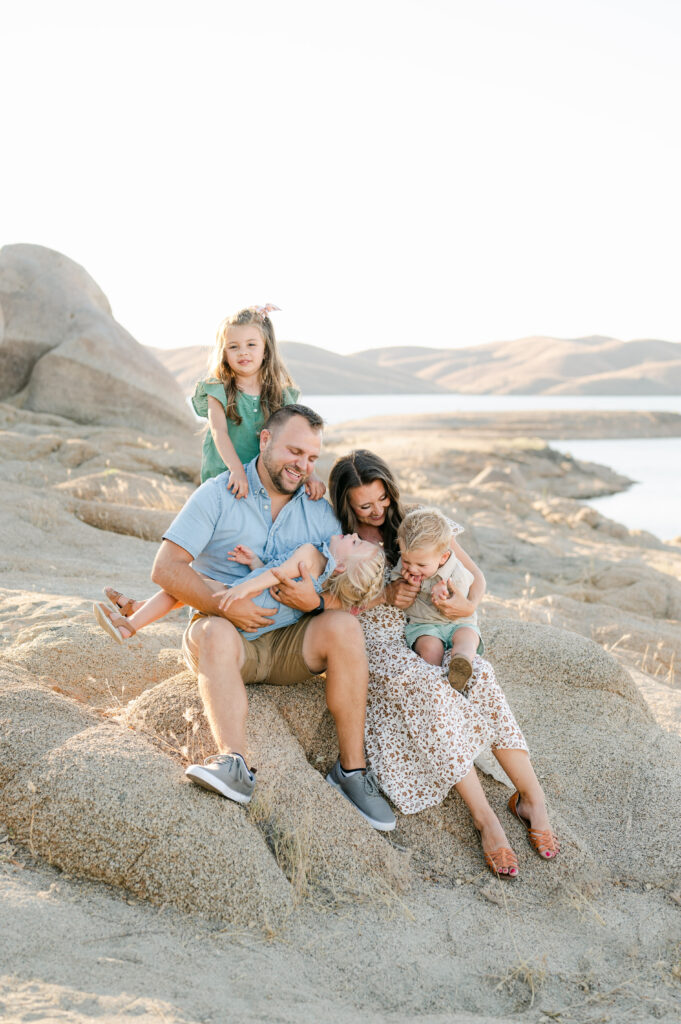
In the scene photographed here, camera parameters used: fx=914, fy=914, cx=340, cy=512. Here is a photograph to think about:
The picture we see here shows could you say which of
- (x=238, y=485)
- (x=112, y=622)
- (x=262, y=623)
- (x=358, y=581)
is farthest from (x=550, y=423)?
(x=262, y=623)

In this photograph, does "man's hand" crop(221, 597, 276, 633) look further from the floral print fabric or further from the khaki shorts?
the floral print fabric

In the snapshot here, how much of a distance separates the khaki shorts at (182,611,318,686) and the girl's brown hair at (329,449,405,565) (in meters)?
0.59

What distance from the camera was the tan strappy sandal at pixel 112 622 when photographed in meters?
4.26

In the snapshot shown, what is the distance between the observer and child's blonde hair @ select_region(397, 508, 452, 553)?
4.14 meters

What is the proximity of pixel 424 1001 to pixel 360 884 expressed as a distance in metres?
0.60

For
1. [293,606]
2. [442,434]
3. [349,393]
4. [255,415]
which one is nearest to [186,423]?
[255,415]

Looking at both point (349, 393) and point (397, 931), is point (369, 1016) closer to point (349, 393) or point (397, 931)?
point (397, 931)

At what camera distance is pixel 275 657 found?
4.12 m

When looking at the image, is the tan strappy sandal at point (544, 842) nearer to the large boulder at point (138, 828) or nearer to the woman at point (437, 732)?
the woman at point (437, 732)

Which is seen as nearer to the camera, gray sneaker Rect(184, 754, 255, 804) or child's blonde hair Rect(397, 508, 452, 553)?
gray sneaker Rect(184, 754, 255, 804)

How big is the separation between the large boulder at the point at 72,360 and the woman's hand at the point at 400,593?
40.6 feet

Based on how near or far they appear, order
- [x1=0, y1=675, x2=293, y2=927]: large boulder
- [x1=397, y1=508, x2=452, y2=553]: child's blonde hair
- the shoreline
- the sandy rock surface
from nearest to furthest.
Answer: the sandy rock surface < [x1=0, y1=675, x2=293, y2=927]: large boulder < [x1=397, y1=508, x2=452, y2=553]: child's blonde hair < the shoreline

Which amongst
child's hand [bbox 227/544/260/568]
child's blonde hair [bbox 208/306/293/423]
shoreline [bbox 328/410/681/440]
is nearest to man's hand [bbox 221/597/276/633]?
child's hand [bbox 227/544/260/568]

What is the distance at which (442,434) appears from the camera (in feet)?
131
